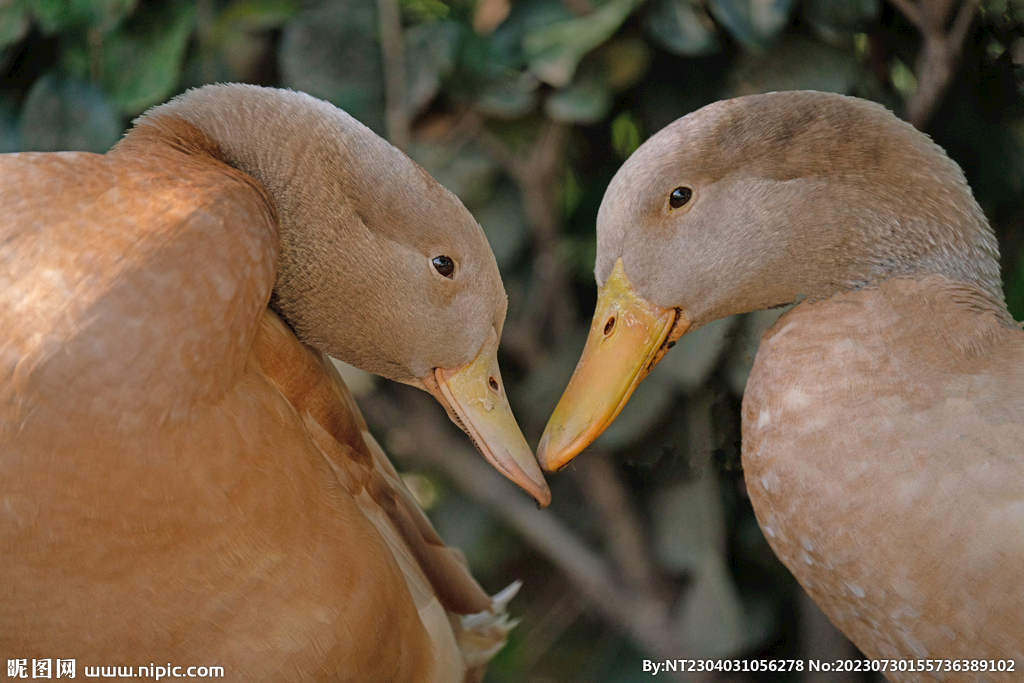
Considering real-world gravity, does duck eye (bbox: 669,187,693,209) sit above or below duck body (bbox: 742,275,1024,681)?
above

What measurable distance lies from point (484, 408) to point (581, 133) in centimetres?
54

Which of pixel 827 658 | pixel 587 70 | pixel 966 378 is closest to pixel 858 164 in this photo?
pixel 966 378

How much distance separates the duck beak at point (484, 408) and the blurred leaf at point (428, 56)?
1.42 feet

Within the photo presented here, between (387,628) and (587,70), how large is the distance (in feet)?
2.46

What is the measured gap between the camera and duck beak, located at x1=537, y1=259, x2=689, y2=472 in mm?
857

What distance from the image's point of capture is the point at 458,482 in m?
1.35

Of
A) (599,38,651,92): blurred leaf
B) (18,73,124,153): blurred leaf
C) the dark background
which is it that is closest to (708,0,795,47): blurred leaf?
the dark background

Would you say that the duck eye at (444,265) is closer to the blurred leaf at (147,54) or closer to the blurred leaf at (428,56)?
the blurred leaf at (428,56)

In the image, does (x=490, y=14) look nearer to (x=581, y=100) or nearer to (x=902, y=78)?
(x=581, y=100)

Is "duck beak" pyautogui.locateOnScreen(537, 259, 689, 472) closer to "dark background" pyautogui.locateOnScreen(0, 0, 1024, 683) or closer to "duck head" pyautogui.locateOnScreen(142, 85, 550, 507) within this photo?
"duck head" pyautogui.locateOnScreen(142, 85, 550, 507)

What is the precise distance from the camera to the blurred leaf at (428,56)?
108 centimetres

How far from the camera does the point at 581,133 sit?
120 centimetres

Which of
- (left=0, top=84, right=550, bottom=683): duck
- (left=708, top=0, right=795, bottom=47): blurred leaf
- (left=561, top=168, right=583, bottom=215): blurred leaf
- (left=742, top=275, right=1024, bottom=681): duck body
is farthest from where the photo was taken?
(left=561, top=168, right=583, bottom=215): blurred leaf

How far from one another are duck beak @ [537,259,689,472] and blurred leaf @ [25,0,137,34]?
2.34 feet
